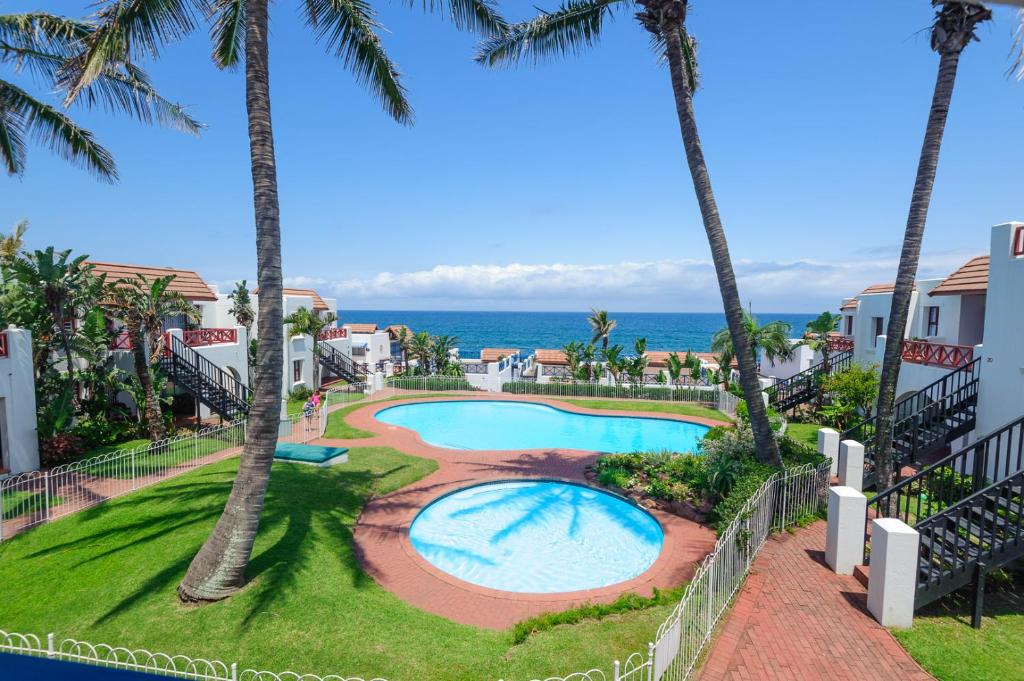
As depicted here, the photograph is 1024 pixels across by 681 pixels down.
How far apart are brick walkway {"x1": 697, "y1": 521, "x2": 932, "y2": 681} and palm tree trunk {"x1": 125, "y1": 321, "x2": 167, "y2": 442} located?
62.0ft

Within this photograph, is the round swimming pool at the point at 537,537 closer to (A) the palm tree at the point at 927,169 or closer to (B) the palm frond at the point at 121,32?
(A) the palm tree at the point at 927,169

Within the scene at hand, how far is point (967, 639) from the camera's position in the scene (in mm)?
7480

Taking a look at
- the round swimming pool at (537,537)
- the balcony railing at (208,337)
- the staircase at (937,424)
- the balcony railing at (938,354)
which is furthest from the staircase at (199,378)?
the balcony railing at (938,354)

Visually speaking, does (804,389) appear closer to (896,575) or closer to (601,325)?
(601,325)

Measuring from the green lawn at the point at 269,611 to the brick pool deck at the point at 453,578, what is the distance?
1.97 feet

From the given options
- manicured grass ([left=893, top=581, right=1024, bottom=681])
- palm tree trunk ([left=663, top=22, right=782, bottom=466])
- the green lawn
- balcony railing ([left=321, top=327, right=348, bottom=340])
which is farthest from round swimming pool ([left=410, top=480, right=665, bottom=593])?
balcony railing ([left=321, top=327, right=348, bottom=340])

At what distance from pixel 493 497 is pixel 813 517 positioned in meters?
8.42

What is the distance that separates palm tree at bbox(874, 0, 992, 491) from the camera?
10648 mm

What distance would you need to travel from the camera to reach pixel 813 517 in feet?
39.3

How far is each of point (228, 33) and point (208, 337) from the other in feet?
51.7

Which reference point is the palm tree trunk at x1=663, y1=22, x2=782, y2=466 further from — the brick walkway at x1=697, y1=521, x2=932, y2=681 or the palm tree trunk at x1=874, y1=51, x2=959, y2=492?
the brick walkway at x1=697, y1=521, x2=932, y2=681

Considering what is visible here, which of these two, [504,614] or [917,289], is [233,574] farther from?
[917,289]

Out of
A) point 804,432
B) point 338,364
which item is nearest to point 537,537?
point 804,432

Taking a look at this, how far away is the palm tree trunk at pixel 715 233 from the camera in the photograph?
12.1 meters
